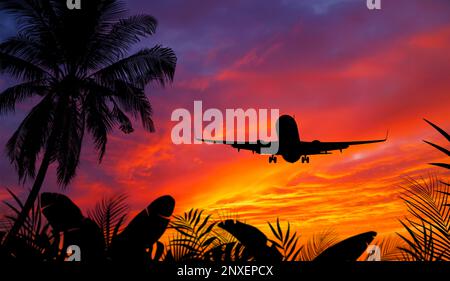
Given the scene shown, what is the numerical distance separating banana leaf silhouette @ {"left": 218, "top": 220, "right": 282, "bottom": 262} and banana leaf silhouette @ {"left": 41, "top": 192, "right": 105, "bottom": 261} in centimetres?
67

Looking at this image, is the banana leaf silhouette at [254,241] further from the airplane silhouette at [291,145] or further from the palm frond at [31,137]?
the airplane silhouette at [291,145]

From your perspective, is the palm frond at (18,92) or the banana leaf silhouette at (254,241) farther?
the palm frond at (18,92)

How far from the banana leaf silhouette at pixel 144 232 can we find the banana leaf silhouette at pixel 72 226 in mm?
107

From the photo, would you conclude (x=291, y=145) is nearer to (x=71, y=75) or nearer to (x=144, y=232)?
(x=71, y=75)

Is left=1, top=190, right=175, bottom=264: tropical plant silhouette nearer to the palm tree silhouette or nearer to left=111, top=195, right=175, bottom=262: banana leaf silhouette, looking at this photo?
left=111, top=195, right=175, bottom=262: banana leaf silhouette

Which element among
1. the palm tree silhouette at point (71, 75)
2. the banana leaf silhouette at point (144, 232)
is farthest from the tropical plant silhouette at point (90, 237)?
the palm tree silhouette at point (71, 75)

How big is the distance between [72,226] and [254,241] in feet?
3.17

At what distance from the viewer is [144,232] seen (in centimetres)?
235

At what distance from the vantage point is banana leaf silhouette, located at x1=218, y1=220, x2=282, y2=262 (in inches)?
86.5

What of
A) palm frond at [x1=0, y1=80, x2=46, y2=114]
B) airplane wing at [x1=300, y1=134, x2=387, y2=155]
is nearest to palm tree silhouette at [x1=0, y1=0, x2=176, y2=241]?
palm frond at [x1=0, y1=80, x2=46, y2=114]

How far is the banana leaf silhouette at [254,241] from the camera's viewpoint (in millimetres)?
2197
